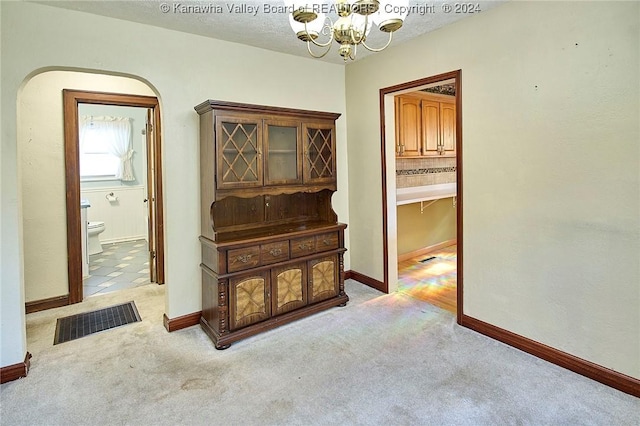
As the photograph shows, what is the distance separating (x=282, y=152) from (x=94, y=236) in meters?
4.06

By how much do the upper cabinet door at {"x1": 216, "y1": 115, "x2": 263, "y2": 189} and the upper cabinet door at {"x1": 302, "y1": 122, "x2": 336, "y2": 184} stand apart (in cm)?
49

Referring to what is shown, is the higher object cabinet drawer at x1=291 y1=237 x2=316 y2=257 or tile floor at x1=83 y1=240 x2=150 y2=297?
cabinet drawer at x1=291 y1=237 x2=316 y2=257

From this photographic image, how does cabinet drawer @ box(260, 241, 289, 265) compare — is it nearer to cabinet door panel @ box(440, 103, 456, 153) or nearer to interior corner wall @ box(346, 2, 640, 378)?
interior corner wall @ box(346, 2, 640, 378)

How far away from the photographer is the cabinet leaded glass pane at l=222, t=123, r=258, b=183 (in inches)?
112

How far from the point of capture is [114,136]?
6.35 m

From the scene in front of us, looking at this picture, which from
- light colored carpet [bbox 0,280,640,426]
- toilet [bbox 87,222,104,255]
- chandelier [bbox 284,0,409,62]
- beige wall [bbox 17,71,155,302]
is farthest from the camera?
toilet [bbox 87,222,104,255]

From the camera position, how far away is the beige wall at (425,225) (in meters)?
5.16

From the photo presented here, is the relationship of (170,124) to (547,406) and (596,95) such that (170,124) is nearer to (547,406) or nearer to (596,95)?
(596,95)

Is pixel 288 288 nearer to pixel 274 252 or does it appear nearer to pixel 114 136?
pixel 274 252

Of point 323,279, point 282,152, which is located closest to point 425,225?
point 323,279

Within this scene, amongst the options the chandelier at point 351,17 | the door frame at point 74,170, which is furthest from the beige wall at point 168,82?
the chandelier at point 351,17

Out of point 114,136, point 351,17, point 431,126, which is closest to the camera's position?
point 351,17

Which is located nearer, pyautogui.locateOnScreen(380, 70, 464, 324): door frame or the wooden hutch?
the wooden hutch

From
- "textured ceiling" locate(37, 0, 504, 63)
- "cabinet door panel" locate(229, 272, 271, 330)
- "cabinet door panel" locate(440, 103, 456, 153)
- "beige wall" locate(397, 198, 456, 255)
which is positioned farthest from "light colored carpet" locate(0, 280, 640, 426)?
"cabinet door panel" locate(440, 103, 456, 153)
